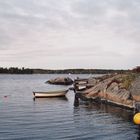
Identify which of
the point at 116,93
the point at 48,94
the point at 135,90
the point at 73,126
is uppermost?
the point at 135,90

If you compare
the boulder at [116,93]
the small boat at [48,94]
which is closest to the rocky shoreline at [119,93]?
the boulder at [116,93]

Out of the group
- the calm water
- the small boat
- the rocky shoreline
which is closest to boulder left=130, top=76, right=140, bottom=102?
the rocky shoreline

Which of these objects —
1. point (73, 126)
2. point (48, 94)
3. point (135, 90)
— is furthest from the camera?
point (48, 94)

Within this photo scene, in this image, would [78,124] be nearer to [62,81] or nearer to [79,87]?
[79,87]

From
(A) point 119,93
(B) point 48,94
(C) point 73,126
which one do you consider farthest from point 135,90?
(B) point 48,94

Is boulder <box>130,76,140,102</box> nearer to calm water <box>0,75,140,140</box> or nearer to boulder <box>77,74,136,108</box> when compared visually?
boulder <box>77,74,136,108</box>

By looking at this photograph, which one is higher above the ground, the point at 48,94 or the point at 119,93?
the point at 119,93

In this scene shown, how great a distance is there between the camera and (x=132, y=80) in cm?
5456

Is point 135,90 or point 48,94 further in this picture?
point 48,94

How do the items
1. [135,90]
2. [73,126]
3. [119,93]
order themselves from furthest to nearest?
[119,93] < [135,90] < [73,126]

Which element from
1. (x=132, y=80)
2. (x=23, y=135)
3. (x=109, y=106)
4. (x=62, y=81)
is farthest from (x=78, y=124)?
(x=62, y=81)

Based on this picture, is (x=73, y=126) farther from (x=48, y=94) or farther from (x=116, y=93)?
(x=48, y=94)

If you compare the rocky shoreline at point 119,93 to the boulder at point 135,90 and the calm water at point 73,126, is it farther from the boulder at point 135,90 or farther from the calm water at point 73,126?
the calm water at point 73,126

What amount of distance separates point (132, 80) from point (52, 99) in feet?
62.8
